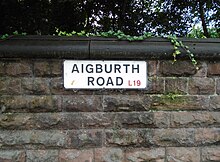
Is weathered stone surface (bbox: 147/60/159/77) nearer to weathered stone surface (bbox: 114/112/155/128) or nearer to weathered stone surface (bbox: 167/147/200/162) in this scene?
weathered stone surface (bbox: 114/112/155/128)

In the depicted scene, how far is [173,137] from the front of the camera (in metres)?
3.25

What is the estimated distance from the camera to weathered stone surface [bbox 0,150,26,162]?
10.2ft

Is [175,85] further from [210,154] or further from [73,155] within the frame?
[73,155]

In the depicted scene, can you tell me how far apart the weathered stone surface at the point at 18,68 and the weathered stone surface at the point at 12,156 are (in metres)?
0.78

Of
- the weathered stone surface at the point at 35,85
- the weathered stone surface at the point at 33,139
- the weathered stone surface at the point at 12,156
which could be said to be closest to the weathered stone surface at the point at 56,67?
the weathered stone surface at the point at 35,85

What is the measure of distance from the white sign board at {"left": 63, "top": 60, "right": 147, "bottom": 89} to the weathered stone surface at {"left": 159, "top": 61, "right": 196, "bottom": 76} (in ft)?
0.63

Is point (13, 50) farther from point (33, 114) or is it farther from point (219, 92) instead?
point (219, 92)

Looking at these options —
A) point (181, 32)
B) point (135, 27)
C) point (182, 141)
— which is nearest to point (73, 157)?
point (182, 141)

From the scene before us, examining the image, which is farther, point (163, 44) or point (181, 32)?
point (181, 32)

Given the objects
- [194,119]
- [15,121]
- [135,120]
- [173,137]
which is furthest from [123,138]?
[15,121]

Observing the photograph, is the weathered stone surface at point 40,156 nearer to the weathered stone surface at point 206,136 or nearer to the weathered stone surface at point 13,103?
the weathered stone surface at point 13,103

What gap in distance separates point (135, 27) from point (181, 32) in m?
1.19

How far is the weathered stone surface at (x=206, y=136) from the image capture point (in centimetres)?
327

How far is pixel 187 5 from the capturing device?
A: 7746 mm
